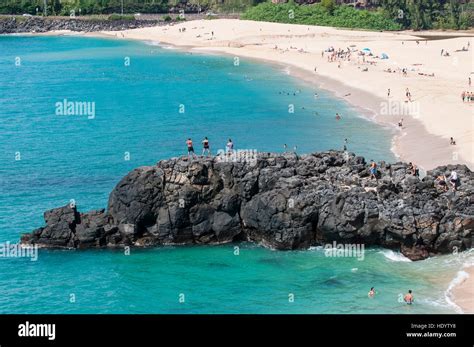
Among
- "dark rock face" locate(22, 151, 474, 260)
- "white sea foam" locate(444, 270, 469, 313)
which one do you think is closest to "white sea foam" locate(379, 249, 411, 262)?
"dark rock face" locate(22, 151, 474, 260)

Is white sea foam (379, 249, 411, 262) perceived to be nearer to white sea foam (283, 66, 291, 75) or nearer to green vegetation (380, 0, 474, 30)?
white sea foam (283, 66, 291, 75)

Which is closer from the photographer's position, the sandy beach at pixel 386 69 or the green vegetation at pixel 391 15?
the sandy beach at pixel 386 69

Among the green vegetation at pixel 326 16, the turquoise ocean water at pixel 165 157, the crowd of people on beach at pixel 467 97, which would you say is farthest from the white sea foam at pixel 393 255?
the green vegetation at pixel 326 16

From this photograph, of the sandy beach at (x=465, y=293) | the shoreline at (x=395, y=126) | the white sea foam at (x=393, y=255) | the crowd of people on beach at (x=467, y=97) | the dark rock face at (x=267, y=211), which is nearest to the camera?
the sandy beach at (x=465, y=293)

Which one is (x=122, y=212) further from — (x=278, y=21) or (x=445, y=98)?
(x=278, y=21)

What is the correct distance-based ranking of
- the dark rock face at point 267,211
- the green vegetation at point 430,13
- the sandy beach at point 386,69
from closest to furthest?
the dark rock face at point 267,211
the sandy beach at point 386,69
the green vegetation at point 430,13

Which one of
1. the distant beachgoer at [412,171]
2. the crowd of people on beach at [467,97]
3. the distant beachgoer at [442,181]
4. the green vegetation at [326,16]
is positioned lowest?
the distant beachgoer at [442,181]

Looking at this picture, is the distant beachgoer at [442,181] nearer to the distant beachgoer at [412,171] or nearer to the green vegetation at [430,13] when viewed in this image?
the distant beachgoer at [412,171]

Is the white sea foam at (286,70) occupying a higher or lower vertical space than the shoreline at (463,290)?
higher
